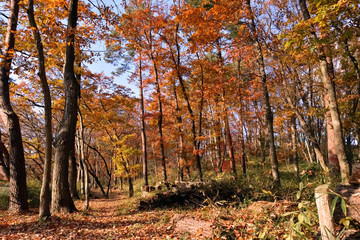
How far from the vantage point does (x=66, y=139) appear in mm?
6727

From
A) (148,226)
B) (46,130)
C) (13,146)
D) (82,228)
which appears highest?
(46,130)

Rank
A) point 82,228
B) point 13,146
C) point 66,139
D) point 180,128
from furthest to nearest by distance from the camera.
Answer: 1. point 180,128
2. point 13,146
3. point 66,139
4. point 82,228

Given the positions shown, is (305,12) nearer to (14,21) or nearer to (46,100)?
(46,100)

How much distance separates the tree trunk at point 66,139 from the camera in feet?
21.3

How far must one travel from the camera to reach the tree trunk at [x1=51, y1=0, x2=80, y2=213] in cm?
648

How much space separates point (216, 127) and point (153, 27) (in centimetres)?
775

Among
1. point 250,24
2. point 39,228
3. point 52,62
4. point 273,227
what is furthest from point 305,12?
point 52,62

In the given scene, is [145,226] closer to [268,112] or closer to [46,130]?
[46,130]

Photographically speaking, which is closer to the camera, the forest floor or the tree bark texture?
the forest floor

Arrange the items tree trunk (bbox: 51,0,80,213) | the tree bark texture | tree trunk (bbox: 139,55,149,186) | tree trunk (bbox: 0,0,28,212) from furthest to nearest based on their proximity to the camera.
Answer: tree trunk (bbox: 139,55,149,186) < tree trunk (bbox: 0,0,28,212) < tree trunk (bbox: 51,0,80,213) < the tree bark texture

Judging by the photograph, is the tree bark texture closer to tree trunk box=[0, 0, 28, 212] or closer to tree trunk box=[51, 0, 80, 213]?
tree trunk box=[51, 0, 80, 213]

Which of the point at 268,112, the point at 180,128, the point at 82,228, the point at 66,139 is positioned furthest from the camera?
the point at 180,128

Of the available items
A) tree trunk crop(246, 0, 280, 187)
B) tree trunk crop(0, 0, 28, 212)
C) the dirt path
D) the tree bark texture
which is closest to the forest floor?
the dirt path

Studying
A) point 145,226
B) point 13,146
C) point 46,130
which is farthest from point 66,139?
point 145,226
